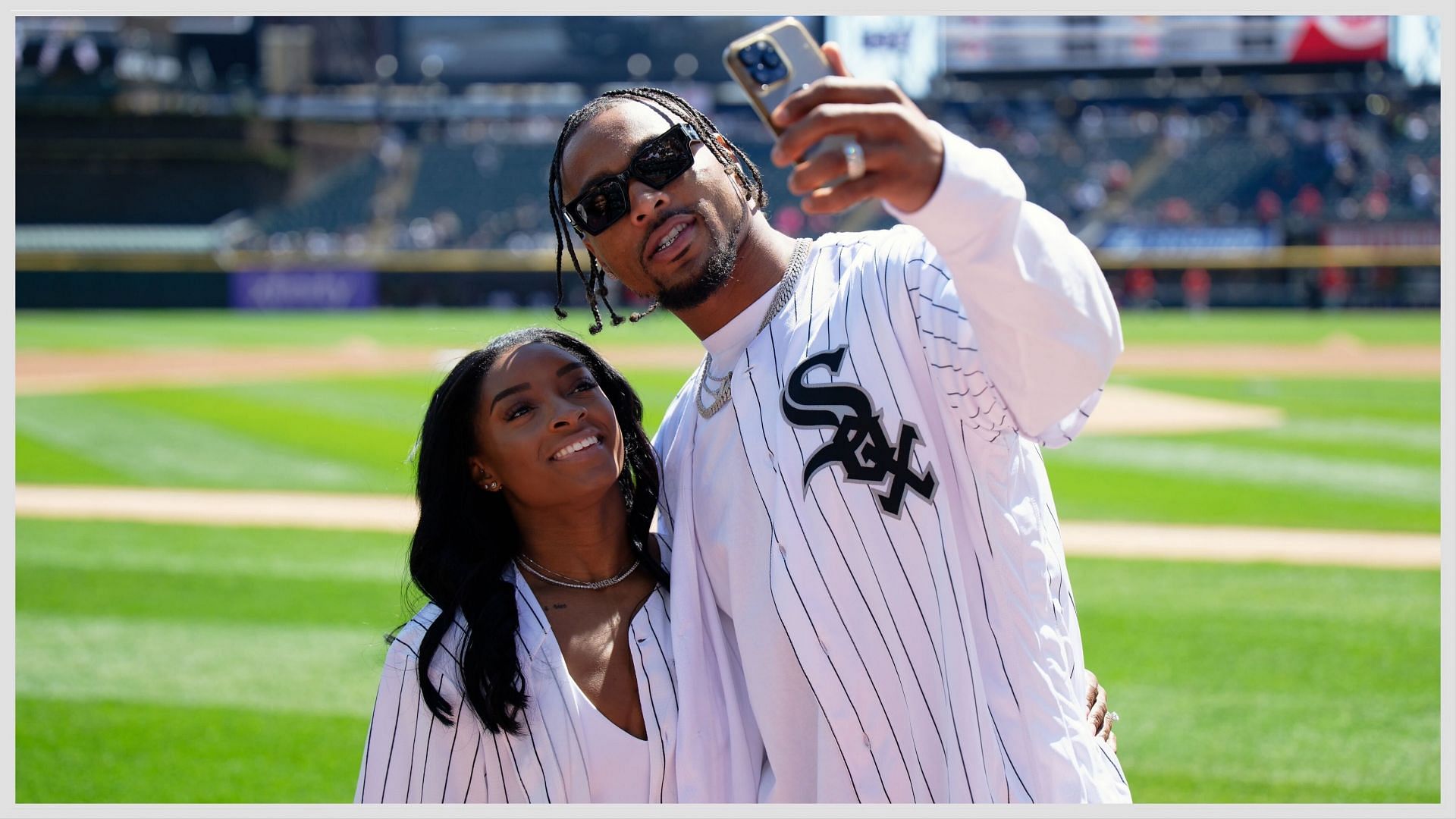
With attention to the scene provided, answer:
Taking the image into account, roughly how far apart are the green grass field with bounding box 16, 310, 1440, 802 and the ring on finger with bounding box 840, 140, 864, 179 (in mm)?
1569

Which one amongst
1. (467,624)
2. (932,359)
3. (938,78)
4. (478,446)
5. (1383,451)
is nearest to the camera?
(932,359)

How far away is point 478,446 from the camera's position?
2.59m

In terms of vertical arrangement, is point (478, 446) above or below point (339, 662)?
above

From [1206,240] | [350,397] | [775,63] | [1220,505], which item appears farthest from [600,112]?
[1206,240]

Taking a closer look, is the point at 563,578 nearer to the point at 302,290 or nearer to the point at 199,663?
the point at 199,663

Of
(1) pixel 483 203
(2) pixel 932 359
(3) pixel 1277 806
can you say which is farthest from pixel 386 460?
(1) pixel 483 203

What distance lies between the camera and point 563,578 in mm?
2568

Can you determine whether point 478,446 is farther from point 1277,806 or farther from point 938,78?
point 938,78

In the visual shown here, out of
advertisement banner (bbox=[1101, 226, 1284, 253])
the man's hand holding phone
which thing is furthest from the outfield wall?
the man's hand holding phone

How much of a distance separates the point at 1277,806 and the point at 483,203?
37.4 m

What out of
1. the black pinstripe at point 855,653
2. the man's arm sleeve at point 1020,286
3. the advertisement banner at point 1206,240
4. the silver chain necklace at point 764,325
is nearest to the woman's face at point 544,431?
the silver chain necklace at point 764,325

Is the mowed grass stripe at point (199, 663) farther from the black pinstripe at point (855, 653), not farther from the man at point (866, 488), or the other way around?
the black pinstripe at point (855, 653)

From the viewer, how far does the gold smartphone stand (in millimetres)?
1778

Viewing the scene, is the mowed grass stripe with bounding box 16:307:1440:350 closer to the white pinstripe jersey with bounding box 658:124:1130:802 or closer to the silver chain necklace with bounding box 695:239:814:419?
the silver chain necklace with bounding box 695:239:814:419
